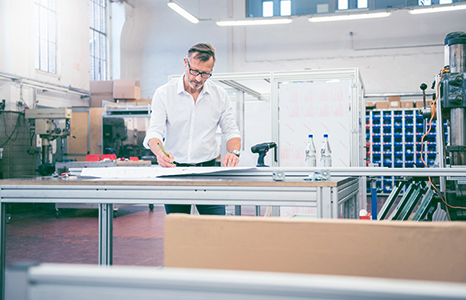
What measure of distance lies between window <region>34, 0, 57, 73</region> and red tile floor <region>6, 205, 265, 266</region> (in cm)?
308

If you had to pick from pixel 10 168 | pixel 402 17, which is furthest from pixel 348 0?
pixel 10 168

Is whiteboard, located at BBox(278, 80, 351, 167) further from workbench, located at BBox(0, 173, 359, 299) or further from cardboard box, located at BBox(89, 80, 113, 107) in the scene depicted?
cardboard box, located at BBox(89, 80, 113, 107)

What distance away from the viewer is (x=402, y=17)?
9703mm

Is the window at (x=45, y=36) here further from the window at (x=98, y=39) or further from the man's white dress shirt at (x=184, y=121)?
the man's white dress shirt at (x=184, y=121)

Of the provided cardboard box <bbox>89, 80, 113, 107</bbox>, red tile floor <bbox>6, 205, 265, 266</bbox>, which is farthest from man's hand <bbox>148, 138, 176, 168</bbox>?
cardboard box <bbox>89, 80, 113, 107</bbox>

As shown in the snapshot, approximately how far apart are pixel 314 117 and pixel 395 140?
506cm

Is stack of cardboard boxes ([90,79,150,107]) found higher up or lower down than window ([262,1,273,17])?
lower down

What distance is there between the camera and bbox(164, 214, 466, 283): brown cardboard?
683 mm

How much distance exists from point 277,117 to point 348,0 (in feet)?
17.4

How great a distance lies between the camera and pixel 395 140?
8953mm

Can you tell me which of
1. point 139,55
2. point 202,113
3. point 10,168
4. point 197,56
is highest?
point 139,55

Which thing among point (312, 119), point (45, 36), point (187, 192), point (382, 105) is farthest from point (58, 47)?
point (187, 192)

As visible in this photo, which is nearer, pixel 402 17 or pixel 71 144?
pixel 71 144

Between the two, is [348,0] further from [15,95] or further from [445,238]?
[445,238]
